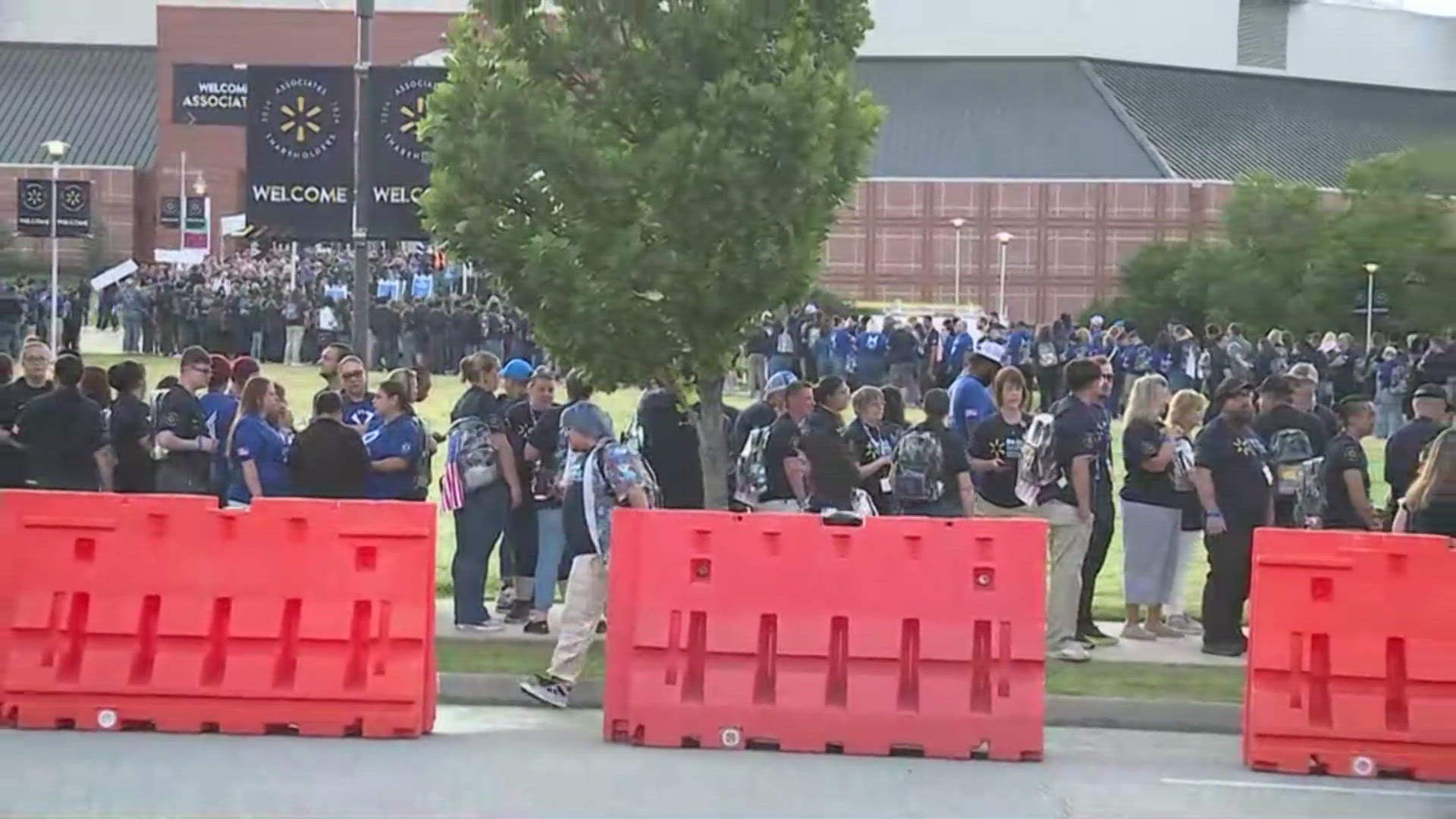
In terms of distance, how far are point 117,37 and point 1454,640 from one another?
7357 cm

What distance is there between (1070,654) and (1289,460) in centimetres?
226

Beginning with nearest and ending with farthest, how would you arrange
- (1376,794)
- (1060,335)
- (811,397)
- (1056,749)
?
(1376,794), (1056,749), (811,397), (1060,335)

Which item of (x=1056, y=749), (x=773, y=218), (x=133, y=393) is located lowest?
(x=1056, y=749)

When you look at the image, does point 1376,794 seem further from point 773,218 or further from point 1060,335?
point 1060,335

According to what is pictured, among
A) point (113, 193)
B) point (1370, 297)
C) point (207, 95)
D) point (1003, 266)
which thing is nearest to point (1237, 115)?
point (1003, 266)

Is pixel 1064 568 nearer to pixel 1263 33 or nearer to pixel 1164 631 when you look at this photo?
pixel 1164 631

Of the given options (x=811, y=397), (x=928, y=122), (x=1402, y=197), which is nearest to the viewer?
(x=1402, y=197)

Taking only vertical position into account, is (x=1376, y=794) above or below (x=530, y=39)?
below

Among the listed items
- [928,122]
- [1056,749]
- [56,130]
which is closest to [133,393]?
[1056,749]

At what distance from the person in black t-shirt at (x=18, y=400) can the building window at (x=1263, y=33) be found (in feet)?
218

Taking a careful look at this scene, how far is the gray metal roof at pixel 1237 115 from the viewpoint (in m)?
65.9

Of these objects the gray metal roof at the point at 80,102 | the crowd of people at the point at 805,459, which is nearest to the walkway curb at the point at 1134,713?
the crowd of people at the point at 805,459

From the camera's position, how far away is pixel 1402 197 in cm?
491

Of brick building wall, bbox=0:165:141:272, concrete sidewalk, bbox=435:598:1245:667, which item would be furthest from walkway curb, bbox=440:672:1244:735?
brick building wall, bbox=0:165:141:272
